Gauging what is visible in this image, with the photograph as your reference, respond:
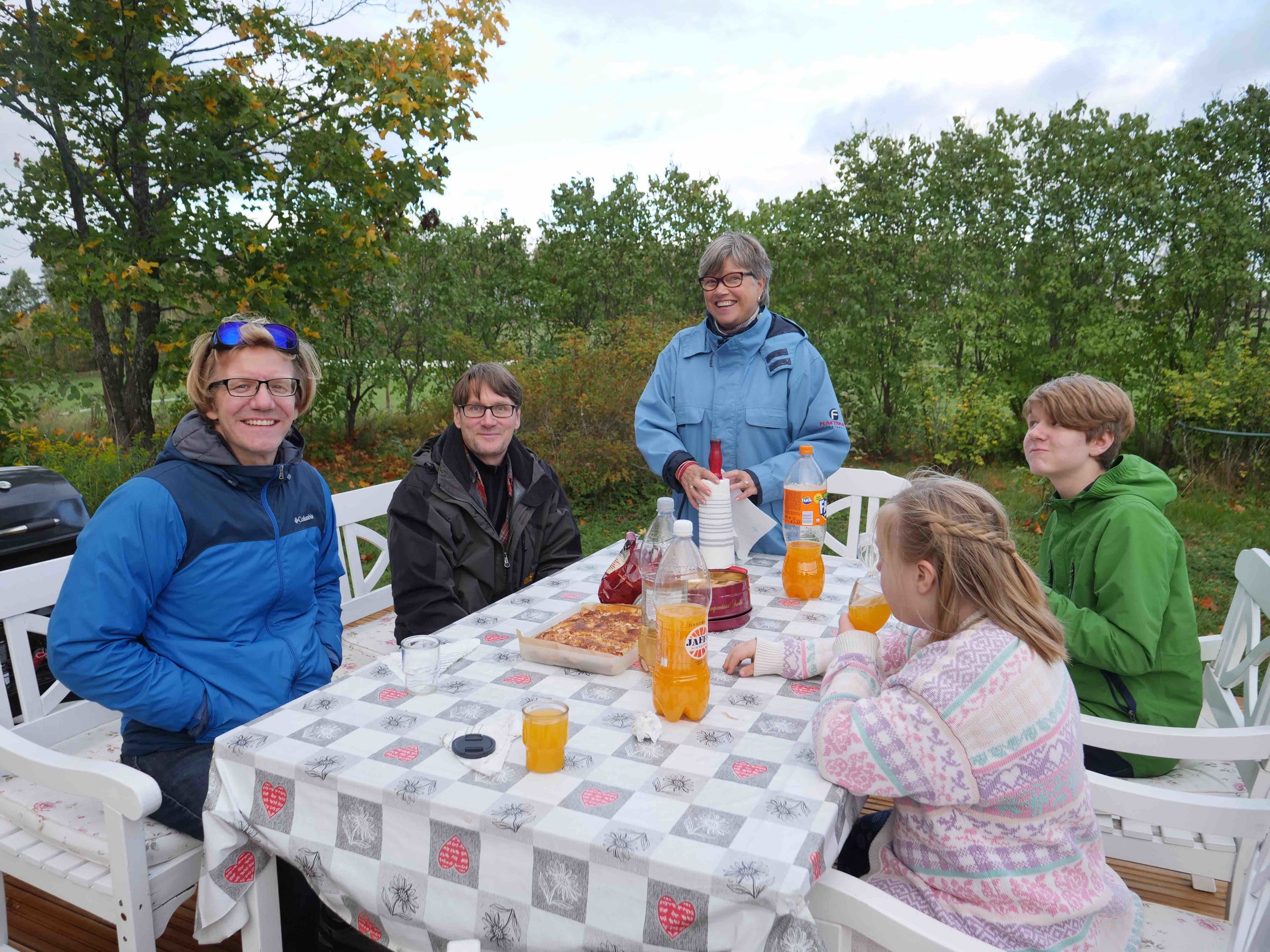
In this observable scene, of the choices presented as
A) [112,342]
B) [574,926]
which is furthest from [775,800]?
[112,342]

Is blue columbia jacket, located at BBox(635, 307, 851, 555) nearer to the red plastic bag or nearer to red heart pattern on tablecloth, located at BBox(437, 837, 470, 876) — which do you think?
the red plastic bag

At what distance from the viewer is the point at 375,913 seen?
1507 millimetres

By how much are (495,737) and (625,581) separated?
3.11ft

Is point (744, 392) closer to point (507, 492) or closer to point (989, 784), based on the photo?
point (507, 492)

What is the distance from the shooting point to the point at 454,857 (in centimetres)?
142

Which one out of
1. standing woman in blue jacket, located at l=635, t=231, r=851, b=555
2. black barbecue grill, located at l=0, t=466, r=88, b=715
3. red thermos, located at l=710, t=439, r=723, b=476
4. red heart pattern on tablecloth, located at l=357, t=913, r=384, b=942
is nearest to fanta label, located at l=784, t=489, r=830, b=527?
red thermos, located at l=710, t=439, r=723, b=476

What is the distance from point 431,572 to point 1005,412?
7202 mm

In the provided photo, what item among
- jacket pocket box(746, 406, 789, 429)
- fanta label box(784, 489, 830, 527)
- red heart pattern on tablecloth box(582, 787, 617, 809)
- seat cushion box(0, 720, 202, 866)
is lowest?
seat cushion box(0, 720, 202, 866)

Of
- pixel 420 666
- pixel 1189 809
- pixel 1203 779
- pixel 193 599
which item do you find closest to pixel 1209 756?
pixel 1189 809

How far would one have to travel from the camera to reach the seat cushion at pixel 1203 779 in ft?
7.43

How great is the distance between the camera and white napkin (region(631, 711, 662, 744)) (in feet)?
5.38

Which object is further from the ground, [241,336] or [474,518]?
[241,336]

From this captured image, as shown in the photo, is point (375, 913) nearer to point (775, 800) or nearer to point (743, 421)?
point (775, 800)

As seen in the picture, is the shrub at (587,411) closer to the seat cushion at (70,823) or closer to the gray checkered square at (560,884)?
the seat cushion at (70,823)
